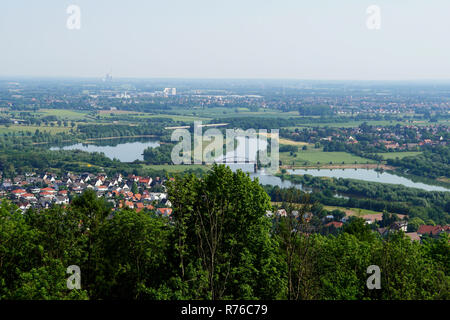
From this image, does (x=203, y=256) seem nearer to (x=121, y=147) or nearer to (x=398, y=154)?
(x=398, y=154)

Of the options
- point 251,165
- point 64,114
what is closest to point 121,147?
point 251,165

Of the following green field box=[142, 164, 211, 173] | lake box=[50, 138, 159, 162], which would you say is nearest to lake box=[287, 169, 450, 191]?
green field box=[142, 164, 211, 173]

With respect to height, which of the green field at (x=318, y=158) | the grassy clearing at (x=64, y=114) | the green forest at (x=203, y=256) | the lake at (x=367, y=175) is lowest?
the lake at (x=367, y=175)

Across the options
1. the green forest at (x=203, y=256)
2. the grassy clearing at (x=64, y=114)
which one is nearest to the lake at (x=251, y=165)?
the green forest at (x=203, y=256)

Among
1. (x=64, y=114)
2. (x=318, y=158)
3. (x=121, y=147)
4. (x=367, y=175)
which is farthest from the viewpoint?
(x=64, y=114)

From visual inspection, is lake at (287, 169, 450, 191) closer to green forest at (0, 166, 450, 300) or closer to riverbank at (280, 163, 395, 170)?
riverbank at (280, 163, 395, 170)

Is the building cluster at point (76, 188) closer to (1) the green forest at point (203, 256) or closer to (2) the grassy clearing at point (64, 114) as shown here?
(1) the green forest at point (203, 256)
